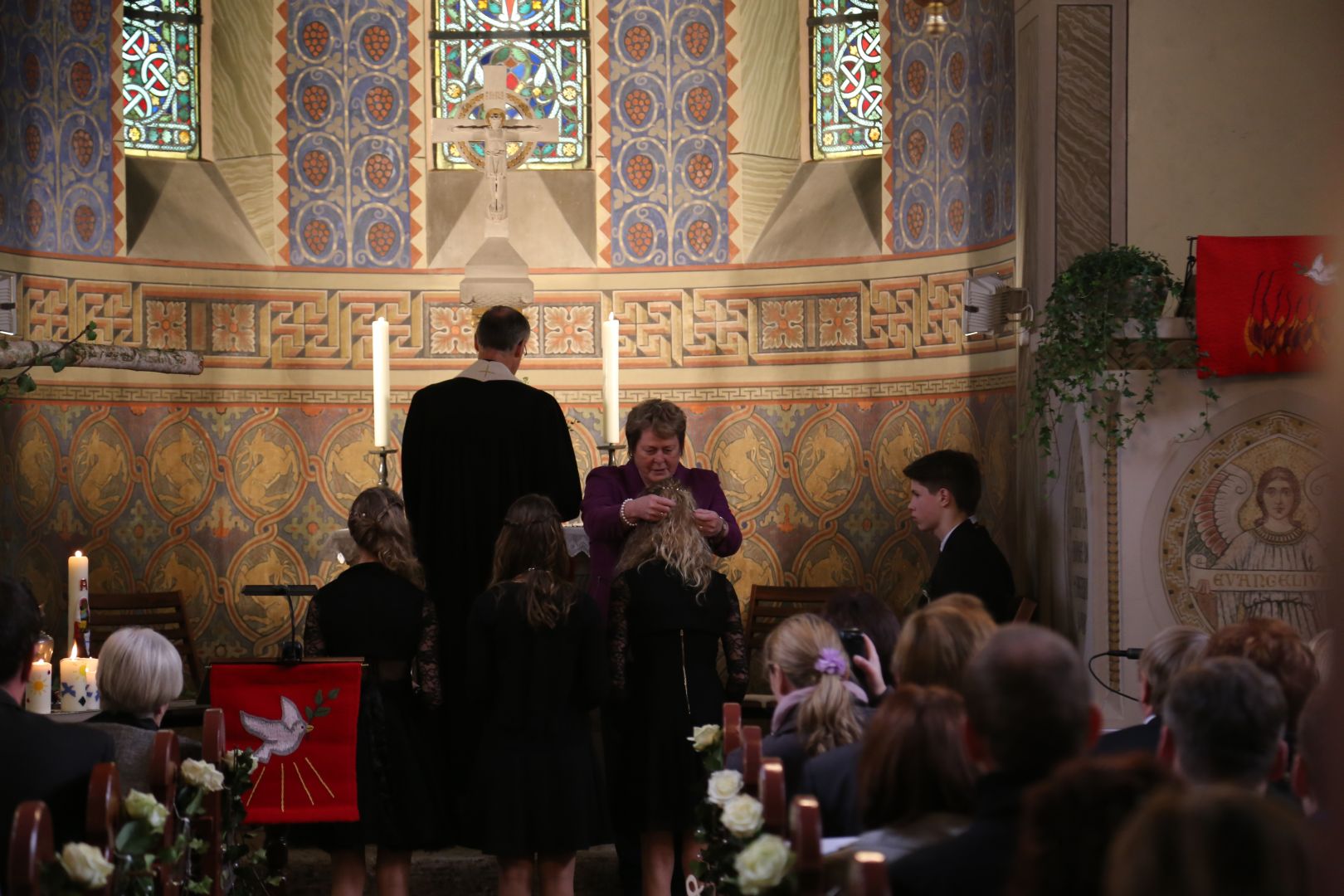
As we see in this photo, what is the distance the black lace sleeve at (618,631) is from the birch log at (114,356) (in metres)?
2.40

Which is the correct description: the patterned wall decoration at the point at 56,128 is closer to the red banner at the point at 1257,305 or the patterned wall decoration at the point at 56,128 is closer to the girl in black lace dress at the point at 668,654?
the girl in black lace dress at the point at 668,654

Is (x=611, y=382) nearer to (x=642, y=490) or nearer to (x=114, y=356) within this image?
(x=642, y=490)

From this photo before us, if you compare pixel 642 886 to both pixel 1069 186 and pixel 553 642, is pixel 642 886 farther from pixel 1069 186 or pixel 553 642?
pixel 1069 186

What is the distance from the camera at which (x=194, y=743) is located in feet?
12.6

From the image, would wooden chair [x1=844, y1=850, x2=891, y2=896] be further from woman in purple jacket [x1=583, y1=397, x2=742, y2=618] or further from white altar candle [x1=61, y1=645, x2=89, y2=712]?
white altar candle [x1=61, y1=645, x2=89, y2=712]

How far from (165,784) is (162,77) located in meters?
6.47

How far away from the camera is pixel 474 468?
5.42 metres

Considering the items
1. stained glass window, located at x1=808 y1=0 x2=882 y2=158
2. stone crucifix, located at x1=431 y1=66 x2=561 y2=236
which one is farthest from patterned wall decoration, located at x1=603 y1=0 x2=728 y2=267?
stone crucifix, located at x1=431 y1=66 x2=561 y2=236

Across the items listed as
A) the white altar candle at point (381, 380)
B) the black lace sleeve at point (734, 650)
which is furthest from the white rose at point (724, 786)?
the white altar candle at point (381, 380)

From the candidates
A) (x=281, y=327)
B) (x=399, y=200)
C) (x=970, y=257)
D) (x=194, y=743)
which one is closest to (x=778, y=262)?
(x=970, y=257)

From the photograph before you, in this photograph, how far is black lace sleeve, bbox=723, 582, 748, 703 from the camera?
4977 millimetres

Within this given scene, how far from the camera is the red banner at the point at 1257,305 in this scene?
5730 millimetres

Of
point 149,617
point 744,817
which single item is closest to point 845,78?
point 149,617

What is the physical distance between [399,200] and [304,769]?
4.96 meters
